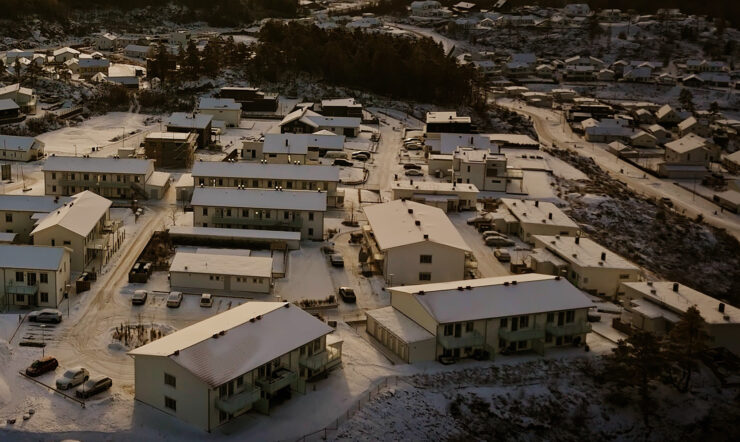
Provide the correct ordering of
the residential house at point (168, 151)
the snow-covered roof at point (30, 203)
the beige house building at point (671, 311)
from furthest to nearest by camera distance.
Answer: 1. the residential house at point (168, 151)
2. the snow-covered roof at point (30, 203)
3. the beige house building at point (671, 311)

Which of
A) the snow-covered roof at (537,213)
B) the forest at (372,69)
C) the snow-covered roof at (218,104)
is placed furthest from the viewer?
the forest at (372,69)

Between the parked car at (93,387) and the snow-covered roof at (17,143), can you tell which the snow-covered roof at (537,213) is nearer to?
the parked car at (93,387)

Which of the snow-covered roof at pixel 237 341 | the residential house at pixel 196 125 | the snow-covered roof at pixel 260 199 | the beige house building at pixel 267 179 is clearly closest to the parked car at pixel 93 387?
the snow-covered roof at pixel 237 341

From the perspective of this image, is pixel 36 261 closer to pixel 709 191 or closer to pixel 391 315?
pixel 391 315

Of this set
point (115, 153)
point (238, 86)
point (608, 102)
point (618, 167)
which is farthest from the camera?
point (608, 102)

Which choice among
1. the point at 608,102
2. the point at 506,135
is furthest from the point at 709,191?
the point at 608,102

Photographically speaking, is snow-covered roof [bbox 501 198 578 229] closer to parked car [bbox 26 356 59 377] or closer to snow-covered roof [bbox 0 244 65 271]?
snow-covered roof [bbox 0 244 65 271]

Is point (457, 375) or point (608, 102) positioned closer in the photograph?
point (457, 375)
